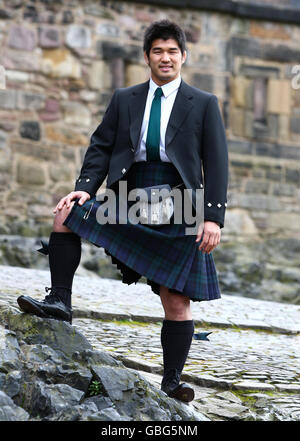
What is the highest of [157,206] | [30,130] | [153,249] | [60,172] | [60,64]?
[60,64]

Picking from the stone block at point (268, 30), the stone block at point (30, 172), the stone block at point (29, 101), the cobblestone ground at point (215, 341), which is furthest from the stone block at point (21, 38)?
the cobblestone ground at point (215, 341)

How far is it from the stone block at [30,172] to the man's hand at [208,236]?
7.70 m

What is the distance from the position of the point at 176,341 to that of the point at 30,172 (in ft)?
25.5

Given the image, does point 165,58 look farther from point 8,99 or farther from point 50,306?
point 8,99

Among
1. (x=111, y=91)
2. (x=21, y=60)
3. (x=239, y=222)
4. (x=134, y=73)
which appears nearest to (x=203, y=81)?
(x=134, y=73)

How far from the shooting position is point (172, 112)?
3.94 m

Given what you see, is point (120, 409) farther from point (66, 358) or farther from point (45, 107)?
point (45, 107)

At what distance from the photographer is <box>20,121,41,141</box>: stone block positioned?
11383 mm

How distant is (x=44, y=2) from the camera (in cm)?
1156

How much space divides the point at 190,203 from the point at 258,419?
107cm

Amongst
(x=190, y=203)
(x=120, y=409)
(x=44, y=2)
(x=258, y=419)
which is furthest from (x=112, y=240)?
(x=44, y=2)

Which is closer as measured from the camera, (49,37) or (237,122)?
(49,37)

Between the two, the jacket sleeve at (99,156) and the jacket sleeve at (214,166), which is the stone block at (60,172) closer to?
the jacket sleeve at (99,156)

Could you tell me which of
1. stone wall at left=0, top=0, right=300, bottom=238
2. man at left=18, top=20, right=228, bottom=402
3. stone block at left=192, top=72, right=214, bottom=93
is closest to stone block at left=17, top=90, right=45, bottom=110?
stone wall at left=0, top=0, right=300, bottom=238
